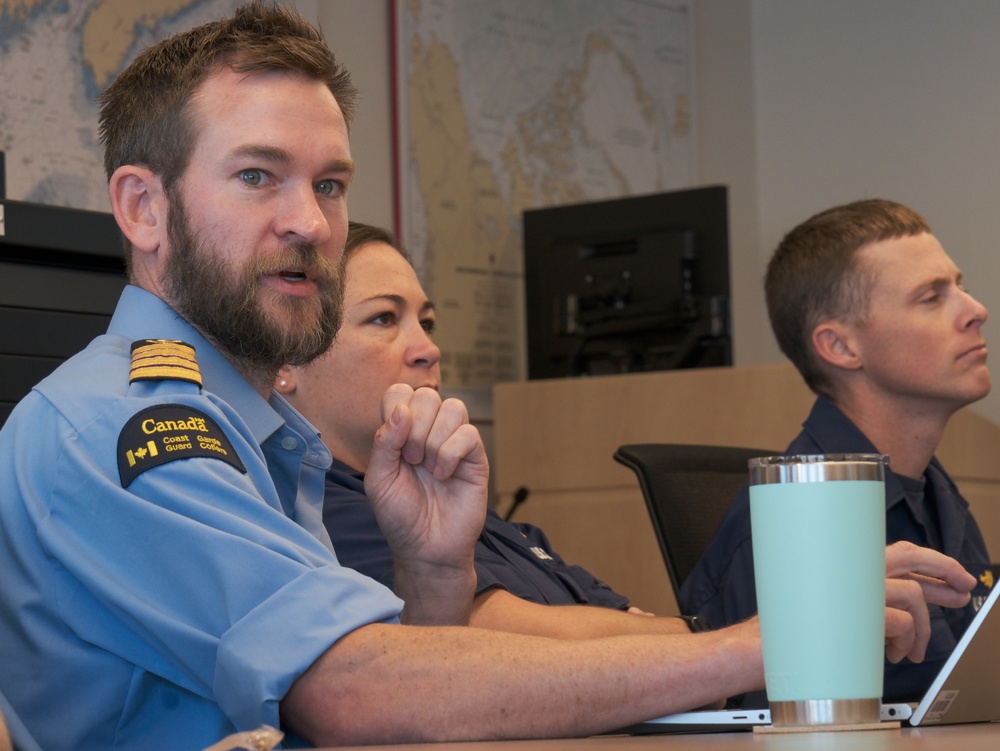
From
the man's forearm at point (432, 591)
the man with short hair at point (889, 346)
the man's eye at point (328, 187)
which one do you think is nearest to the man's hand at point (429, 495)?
the man's forearm at point (432, 591)

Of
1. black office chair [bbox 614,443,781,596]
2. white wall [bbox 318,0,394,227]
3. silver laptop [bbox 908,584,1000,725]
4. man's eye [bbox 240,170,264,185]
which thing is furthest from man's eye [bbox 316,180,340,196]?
white wall [bbox 318,0,394,227]

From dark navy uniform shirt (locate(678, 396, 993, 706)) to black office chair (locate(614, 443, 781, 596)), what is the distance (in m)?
0.08

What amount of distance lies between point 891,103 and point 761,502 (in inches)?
146

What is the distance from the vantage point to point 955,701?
112 cm

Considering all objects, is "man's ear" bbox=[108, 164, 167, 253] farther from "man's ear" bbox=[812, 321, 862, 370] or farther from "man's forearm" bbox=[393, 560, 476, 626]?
"man's ear" bbox=[812, 321, 862, 370]

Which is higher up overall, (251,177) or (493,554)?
(251,177)

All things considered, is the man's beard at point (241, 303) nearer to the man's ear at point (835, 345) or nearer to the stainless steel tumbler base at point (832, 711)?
the stainless steel tumbler base at point (832, 711)

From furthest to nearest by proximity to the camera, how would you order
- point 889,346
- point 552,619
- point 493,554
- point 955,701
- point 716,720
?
→ point 889,346 < point 493,554 < point 552,619 < point 955,701 < point 716,720

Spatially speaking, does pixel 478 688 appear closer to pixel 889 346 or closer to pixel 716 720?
pixel 716 720

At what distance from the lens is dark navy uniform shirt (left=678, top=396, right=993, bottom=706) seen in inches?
72.2

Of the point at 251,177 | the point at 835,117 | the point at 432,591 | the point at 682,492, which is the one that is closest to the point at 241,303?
the point at 251,177

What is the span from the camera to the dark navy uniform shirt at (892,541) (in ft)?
6.01

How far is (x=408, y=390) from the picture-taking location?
4.52 feet

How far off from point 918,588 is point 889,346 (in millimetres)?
1236
